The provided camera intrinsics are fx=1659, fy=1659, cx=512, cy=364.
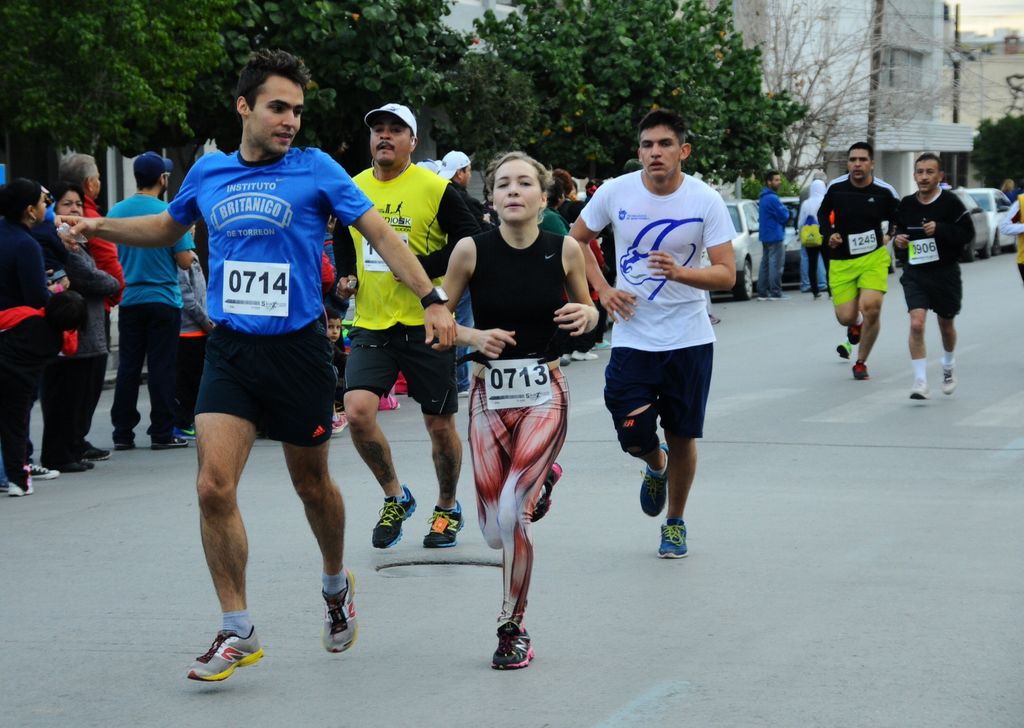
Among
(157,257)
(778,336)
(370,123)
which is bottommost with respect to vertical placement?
(778,336)

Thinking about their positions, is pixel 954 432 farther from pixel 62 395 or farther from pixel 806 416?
pixel 62 395

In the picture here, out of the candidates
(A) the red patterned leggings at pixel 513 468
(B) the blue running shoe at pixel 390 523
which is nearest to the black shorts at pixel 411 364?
(B) the blue running shoe at pixel 390 523

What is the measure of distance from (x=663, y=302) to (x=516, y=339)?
147 centimetres

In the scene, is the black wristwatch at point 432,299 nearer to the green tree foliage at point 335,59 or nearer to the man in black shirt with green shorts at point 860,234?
the man in black shirt with green shorts at point 860,234

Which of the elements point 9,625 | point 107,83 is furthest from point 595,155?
point 9,625

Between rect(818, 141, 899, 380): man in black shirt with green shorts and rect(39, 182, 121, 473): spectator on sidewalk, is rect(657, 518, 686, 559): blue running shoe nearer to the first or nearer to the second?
rect(39, 182, 121, 473): spectator on sidewalk

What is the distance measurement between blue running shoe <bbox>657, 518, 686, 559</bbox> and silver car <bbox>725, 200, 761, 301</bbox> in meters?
18.1

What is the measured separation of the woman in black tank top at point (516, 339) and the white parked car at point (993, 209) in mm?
32920

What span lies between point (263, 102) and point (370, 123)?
233 cm

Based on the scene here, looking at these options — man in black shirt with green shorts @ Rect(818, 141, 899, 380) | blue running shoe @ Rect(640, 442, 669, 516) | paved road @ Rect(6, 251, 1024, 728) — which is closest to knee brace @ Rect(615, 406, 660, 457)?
blue running shoe @ Rect(640, 442, 669, 516)

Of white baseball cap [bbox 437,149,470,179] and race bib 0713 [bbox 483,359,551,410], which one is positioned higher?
white baseball cap [bbox 437,149,470,179]

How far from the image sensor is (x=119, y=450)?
1195 centimetres

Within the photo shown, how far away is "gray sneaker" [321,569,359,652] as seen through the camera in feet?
19.5

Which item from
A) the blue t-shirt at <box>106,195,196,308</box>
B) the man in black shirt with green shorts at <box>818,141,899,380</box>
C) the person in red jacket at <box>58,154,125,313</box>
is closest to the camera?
the person in red jacket at <box>58,154,125,313</box>
